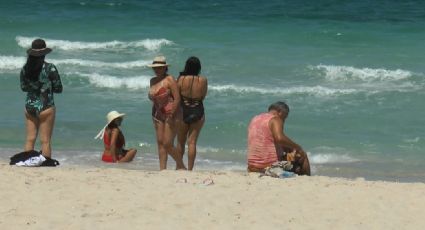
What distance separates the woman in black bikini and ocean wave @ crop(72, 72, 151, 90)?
856 cm

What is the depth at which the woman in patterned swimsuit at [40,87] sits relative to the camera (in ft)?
32.8

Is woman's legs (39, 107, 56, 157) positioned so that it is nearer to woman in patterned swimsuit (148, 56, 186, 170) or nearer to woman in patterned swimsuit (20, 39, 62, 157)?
woman in patterned swimsuit (20, 39, 62, 157)

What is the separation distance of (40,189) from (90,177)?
0.67m

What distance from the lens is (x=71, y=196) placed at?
9.00 meters

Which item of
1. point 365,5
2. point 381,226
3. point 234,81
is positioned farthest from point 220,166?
point 365,5

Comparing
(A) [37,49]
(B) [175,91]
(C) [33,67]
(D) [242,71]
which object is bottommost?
(D) [242,71]

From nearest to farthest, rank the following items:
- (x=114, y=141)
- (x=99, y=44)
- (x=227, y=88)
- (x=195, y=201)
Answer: (x=195, y=201)
(x=114, y=141)
(x=227, y=88)
(x=99, y=44)

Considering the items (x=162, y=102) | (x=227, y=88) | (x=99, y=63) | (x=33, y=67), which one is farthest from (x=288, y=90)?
(x=33, y=67)

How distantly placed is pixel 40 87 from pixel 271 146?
2.39 meters

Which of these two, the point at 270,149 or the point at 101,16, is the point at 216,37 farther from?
the point at 270,149

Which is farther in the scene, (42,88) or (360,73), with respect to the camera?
(360,73)

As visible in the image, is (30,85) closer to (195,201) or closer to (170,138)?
(170,138)

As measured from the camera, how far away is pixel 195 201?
8914mm

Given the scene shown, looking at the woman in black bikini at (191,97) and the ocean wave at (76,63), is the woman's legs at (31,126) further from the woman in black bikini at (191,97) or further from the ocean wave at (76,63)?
the ocean wave at (76,63)
